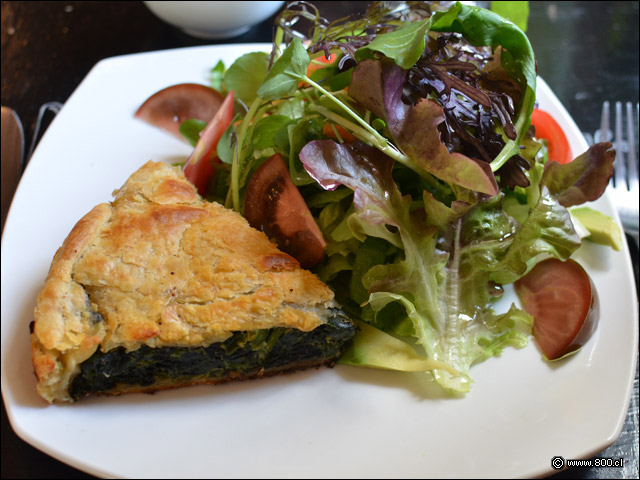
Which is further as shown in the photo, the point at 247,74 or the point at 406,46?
the point at 247,74

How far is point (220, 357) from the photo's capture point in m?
2.00

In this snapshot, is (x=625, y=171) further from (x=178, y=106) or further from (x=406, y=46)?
(x=178, y=106)

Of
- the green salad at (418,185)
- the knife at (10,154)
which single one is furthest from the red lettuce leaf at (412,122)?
the knife at (10,154)

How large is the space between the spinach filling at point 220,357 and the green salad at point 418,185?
12cm

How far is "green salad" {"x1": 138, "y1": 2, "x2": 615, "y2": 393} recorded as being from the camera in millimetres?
2021

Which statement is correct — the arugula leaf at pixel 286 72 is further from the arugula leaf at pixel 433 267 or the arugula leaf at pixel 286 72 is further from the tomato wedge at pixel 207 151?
the tomato wedge at pixel 207 151

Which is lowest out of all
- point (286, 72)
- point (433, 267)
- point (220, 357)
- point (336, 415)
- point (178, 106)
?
point (336, 415)

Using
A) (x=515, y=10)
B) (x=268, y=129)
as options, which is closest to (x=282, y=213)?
(x=268, y=129)

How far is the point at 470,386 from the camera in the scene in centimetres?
201

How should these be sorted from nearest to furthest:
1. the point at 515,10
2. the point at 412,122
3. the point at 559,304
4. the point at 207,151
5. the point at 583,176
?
the point at 412,122 → the point at 559,304 → the point at 583,176 → the point at 207,151 → the point at 515,10

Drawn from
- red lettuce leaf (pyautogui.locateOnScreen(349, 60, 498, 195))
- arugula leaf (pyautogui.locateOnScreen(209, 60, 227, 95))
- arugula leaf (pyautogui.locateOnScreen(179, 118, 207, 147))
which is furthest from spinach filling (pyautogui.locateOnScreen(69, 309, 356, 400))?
arugula leaf (pyautogui.locateOnScreen(209, 60, 227, 95))

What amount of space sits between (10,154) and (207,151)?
43.3 inches

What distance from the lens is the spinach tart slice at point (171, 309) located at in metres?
1.87

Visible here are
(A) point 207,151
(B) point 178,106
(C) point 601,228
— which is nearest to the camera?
(C) point 601,228
